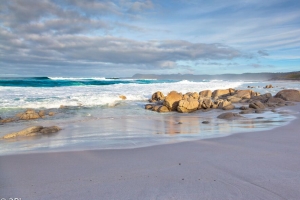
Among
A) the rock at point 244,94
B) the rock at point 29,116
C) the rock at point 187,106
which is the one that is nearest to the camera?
the rock at point 29,116

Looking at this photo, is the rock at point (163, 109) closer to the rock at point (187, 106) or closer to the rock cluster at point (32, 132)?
the rock at point (187, 106)

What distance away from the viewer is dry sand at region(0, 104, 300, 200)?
9.79 feet

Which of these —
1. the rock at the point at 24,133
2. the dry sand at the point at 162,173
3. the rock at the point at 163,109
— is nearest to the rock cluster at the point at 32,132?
the rock at the point at 24,133

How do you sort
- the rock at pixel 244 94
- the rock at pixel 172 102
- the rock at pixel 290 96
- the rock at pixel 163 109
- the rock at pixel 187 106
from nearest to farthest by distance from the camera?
the rock at pixel 187 106
the rock at pixel 163 109
the rock at pixel 172 102
the rock at pixel 290 96
the rock at pixel 244 94

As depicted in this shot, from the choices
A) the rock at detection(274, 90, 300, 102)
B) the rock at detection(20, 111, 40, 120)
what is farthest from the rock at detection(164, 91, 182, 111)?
the rock at detection(274, 90, 300, 102)

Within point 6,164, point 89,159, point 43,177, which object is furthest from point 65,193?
point 6,164

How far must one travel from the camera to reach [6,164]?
13.9 feet

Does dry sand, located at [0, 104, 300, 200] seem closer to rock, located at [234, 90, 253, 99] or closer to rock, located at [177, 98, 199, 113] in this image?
rock, located at [177, 98, 199, 113]

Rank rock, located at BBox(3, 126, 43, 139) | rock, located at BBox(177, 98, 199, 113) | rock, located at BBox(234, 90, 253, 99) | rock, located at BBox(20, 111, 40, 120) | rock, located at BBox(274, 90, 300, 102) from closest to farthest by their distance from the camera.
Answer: rock, located at BBox(3, 126, 43, 139), rock, located at BBox(20, 111, 40, 120), rock, located at BBox(177, 98, 199, 113), rock, located at BBox(274, 90, 300, 102), rock, located at BBox(234, 90, 253, 99)

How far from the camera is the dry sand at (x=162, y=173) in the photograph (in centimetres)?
298

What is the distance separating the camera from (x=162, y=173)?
3.63m

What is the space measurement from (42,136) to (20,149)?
151 cm

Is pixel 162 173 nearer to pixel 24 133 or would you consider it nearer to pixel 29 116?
pixel 24 133

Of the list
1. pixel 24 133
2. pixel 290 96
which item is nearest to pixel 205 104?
pixel 290 96
